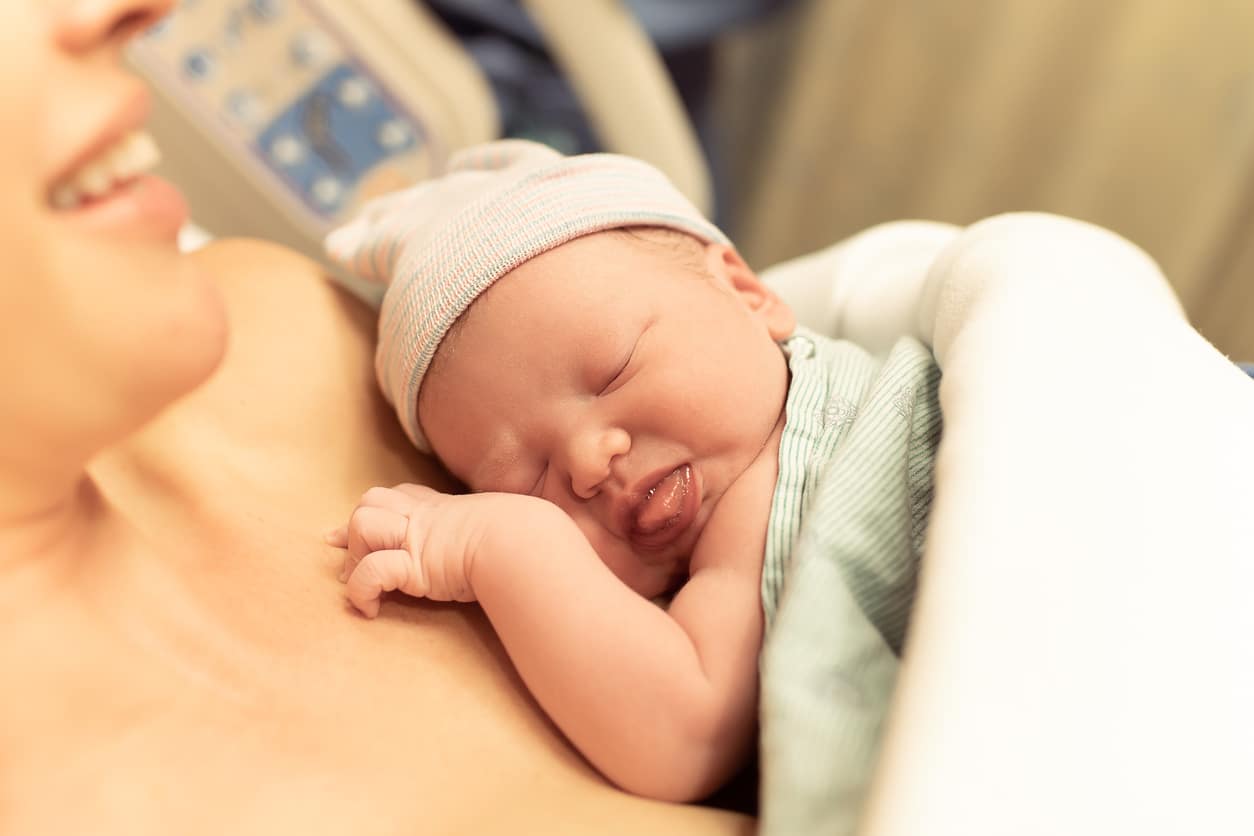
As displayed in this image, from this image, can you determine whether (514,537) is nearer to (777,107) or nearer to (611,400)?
(611,400)

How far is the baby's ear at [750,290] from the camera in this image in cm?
89

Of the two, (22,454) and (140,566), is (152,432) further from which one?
(22,454)

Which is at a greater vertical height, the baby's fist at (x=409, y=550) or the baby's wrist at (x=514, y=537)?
the baby's wrist at (x=514, y=537)

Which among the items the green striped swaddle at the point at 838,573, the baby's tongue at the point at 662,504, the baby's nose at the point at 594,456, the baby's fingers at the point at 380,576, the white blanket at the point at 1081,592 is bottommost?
the baby's fingers at the point at 380,576

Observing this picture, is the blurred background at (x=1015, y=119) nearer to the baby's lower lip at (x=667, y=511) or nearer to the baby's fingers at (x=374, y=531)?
the baby's lower lip at (x=667, y=511)

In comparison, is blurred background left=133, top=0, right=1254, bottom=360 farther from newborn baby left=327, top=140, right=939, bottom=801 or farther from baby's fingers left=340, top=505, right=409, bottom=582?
baby's fingers left=340, top=505, right=409, bottom=582

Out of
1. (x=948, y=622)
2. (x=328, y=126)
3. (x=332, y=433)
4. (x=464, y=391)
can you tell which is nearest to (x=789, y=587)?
(x=948, y=622)

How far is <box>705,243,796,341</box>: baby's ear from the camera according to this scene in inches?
34.9

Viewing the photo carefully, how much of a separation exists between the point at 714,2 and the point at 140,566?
112cm

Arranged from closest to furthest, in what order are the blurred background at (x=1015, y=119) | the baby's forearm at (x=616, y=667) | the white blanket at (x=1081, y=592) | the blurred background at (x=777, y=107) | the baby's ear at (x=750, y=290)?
the white blanket at (x=1081, y=592), the baby's forearm at (x=616, y=667), the baby's ear at (x=750, y=290), the blurred background at (x=777, y=107), the blurred background at (x=1015, y=119)

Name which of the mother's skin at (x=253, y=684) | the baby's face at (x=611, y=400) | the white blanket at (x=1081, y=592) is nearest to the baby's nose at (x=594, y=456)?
the baby's face at (x=611, y=400)

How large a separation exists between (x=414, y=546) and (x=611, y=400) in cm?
19

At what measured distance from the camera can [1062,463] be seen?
56 cm

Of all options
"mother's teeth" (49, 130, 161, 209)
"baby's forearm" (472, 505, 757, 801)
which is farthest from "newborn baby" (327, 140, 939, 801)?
"mother's teeth" (49, 130, 161, 209)
